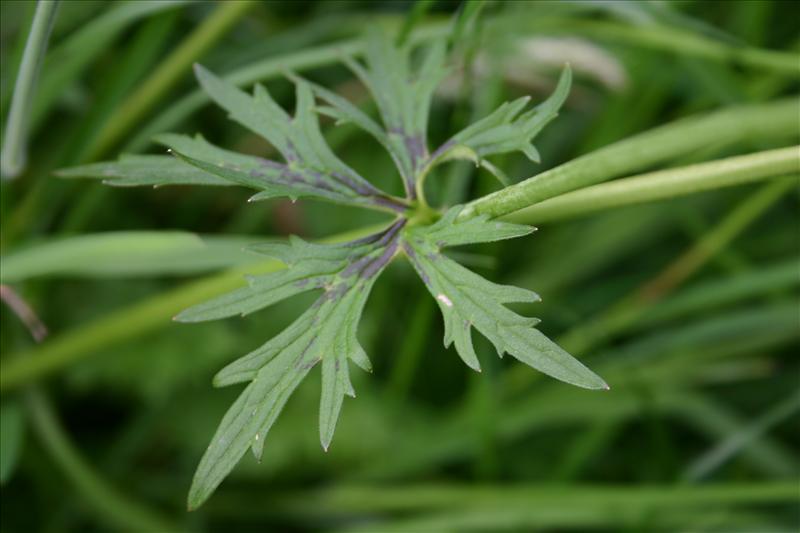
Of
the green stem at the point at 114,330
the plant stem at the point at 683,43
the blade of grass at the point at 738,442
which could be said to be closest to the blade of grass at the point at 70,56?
the green stem at the point at 114,330

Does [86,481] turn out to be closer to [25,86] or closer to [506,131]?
[25,86]

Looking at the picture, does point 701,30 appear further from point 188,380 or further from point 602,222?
point 188,380

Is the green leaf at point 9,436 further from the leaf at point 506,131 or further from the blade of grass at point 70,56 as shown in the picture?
the leaf at point 506,131

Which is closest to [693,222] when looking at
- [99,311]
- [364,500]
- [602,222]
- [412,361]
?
[602,222]

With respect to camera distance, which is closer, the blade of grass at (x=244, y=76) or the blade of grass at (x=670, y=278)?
the blade of grass at (x=244, y=76)

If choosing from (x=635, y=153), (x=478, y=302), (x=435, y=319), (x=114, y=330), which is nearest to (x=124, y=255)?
(x=114, y=330)

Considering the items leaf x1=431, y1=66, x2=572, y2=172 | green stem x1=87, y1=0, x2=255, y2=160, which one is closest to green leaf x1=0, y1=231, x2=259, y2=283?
green stem x1=87, y1=0, x2=255, y2=160
